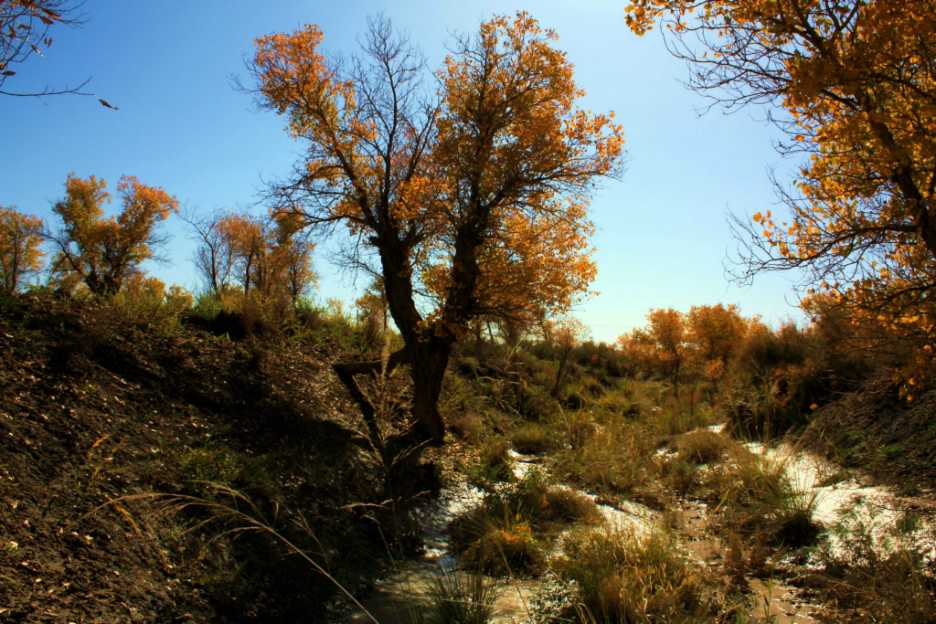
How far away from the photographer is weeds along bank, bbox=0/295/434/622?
11.0ft

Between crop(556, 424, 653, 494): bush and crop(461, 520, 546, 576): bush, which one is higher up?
crop(556, 424, 653, 494): bush

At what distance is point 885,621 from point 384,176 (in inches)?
313

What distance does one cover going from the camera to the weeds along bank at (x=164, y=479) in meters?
3.35

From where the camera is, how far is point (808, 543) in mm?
5219

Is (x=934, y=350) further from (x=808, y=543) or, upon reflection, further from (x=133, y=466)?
(x=133, y=466)

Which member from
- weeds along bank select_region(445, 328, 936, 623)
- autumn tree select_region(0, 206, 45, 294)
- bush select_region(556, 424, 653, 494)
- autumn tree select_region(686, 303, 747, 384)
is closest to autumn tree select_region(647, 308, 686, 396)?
autumn tree select_region(686, 303, 747, 384)

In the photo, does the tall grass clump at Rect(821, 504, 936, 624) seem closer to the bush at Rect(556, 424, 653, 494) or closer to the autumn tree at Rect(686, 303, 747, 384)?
the bush at Rect(556, 424, 653, 494)

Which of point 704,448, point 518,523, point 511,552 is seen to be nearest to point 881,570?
point 511,552

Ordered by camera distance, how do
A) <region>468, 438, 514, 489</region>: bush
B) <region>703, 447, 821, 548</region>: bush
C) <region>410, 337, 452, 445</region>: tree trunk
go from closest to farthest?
<region>703, 447, 821, 548</region>: bush < <region>468, 438, 514, 489</region>: bush < <region>410, 337, 452, 445</region>: tree trunk

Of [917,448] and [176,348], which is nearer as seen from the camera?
[917,448]

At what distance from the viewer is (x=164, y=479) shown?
461cm

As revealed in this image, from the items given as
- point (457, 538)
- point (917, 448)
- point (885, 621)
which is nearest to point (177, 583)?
point (457, 538)

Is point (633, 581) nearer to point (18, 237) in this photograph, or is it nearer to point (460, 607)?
point (460, 607)

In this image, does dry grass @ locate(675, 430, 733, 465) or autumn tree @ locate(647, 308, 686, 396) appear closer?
dry grass @ locate(675, 430, 733, 465)
